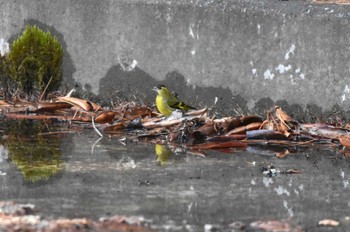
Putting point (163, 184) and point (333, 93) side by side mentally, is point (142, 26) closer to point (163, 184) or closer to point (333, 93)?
point (333, 93)

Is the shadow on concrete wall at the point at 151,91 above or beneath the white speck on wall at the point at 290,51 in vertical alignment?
beneath

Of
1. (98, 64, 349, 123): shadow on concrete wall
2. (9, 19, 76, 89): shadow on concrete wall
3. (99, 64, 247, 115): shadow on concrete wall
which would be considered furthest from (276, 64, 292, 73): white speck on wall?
(9, 19, 76, 89): shadow on concrete wall

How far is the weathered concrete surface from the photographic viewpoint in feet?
26.2

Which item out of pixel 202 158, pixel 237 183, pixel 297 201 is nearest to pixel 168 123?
pixel 202 158

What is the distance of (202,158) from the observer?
A: 272 inches

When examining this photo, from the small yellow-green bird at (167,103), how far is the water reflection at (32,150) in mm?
1012

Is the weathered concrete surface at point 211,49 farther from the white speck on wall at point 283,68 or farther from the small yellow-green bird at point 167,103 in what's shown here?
the small yellow-green bird at point 167,103

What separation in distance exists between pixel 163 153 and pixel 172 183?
107 cm

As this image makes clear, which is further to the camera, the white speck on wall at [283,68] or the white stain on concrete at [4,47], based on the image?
the white stain on concrete at [4,47]

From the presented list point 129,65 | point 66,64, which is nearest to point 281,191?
point 129,65

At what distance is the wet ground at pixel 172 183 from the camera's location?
207 inches

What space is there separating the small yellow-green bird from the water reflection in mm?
1012

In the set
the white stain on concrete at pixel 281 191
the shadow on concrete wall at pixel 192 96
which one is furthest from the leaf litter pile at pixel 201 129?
the white stain on concrete at pixel 281 191

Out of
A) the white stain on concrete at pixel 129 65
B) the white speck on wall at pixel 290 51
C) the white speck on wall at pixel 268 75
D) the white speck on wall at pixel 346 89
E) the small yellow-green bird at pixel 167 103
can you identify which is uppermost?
the white speck on wall at pixel 290 51
